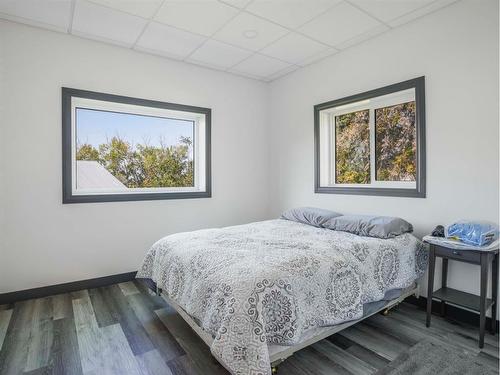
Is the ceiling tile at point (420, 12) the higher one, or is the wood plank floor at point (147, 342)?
the ceiling tile at point (420, 12)

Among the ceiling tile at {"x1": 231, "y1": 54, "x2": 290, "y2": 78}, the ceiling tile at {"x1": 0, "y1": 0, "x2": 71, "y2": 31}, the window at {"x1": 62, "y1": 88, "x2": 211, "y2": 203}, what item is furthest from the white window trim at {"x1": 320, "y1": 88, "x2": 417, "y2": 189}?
the ceiling tile at {"x1": 0, "y1": 0, "x2": 71, "y2": 31}

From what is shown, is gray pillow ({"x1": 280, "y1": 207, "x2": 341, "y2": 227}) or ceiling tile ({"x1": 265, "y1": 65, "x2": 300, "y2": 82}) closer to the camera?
gray pillow ({"x1": 280, "y1": 207, "x2": 341, "y2": 227})

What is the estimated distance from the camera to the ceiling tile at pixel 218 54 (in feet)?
10.4

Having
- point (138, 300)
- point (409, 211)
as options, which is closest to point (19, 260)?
point (138, 300)

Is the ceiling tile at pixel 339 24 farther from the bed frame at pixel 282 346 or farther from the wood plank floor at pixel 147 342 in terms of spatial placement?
the wood plank floor at pixel 147 342

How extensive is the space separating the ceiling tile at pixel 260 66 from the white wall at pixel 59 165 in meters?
0.30

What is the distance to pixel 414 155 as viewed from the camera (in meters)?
2.81

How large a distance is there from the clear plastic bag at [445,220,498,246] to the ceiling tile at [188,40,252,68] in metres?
2.68

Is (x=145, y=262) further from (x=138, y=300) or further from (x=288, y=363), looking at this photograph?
(x=288, y=363)

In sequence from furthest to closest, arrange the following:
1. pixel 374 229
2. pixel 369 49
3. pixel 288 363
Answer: pixel 369 49 < pixel 374 229 < pixel 288 363

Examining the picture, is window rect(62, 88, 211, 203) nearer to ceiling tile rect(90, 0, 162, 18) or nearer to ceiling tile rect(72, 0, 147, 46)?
ceiling tile rect(72, 0, 147, 46)

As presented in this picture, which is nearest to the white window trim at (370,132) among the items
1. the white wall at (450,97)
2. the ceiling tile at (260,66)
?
the white wall at (450,97)

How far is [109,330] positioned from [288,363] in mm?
1375

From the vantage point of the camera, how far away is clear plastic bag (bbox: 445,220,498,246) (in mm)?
2043
